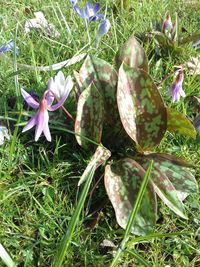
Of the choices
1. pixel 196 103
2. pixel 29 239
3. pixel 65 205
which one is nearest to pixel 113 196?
pixel 65 205

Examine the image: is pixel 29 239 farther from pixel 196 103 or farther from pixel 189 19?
pixel 189 19

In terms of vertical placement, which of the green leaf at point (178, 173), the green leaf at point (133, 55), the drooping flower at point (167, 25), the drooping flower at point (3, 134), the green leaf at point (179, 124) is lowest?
the green leaf at point (178, 173)

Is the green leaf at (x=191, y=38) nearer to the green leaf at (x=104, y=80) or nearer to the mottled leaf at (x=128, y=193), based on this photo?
the green leaf at (x=104, y=80)

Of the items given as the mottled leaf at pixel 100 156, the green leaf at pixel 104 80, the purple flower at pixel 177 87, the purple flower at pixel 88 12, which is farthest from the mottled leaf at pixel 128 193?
the purple flower at pixel 88 12

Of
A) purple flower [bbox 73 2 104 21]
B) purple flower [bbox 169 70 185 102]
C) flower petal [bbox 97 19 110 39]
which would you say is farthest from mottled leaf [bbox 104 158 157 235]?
purple flower [bbox 73 2 104 21]

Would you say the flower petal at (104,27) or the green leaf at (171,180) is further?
the flower petal at (104,27)

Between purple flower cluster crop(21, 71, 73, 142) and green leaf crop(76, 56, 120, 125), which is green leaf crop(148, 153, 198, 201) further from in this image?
purple flower cluster crop(21, 71, 73, 142)

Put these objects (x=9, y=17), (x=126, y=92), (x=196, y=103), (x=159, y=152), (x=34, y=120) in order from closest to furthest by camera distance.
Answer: (x=34, y=120), (x=126, y=92), (x=159, y=152), (x=196, y=103), (x=9, y=17)
